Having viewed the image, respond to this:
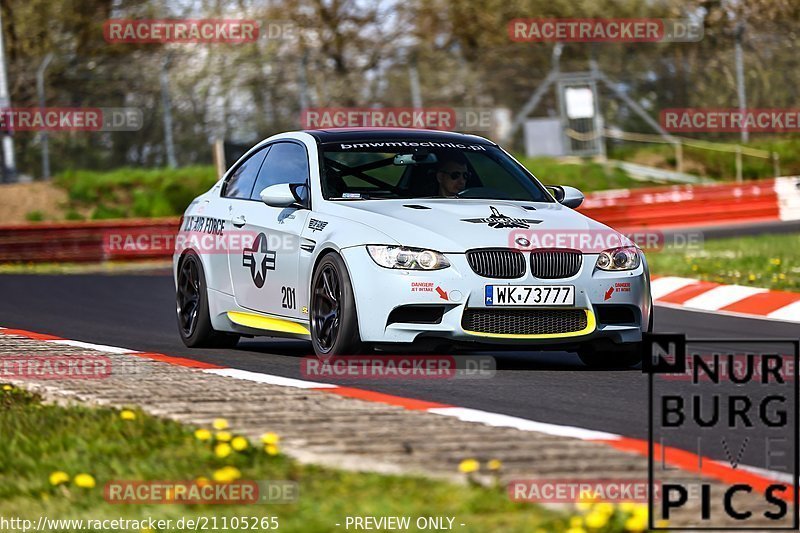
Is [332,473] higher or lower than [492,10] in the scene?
lower

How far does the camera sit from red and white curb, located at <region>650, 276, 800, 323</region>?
516 inches

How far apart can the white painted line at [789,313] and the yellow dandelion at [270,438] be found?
26.8 ft

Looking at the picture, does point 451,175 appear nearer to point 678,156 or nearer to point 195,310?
point 195,310

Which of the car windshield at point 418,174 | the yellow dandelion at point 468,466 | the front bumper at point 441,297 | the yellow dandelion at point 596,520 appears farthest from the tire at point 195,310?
the yellow dandelion at point 596,520

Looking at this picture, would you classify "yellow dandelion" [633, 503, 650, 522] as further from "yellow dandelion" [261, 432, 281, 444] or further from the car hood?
the car hood

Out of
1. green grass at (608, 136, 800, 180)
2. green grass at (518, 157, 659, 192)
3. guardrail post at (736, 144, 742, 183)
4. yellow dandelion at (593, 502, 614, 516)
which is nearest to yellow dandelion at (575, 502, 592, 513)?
yellow dandelion at (593, 502, 614, 516)

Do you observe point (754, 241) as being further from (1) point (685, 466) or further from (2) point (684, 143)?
(1) point (685, 466)

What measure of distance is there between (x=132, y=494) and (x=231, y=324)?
510cm

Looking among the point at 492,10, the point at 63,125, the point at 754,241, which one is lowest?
the point at 754,241

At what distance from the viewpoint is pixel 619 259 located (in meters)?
8.76

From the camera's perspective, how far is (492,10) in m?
40.2

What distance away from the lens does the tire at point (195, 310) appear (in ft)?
33.8

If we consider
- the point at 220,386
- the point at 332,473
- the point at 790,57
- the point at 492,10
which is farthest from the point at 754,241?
the point at 492,10

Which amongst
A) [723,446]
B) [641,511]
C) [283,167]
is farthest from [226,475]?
[283,167]
